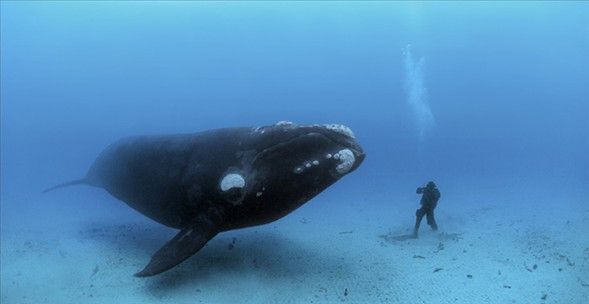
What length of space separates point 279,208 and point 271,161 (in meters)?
0.77

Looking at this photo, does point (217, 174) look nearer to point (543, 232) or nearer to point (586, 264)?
point (586, 264)

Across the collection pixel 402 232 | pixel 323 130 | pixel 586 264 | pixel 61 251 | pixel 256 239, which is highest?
pixel 323 130

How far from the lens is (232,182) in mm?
6215

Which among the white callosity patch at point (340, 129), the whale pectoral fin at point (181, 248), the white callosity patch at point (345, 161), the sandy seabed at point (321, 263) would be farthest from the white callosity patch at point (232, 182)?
the sandy seabed at point (321, 263)

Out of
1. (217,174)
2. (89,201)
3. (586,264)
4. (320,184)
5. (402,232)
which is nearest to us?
(320,184)

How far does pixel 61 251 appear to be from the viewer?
9031mm

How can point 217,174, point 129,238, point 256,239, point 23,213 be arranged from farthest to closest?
point 23,213 < point 129,238 < point 256,239 < point 217,174

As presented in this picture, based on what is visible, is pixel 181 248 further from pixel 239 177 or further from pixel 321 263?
pixel 321 263

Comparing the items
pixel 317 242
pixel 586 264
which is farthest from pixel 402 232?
pixel 586 264

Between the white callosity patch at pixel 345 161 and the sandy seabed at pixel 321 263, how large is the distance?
6.74ft

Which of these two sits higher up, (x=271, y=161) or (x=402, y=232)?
(x=271, y=161)

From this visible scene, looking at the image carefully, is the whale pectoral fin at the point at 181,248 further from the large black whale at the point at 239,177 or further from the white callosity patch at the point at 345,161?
the white callosity patch at the point at 345,161

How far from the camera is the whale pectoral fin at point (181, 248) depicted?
5836 mm

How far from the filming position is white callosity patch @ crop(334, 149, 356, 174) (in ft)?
19.6
